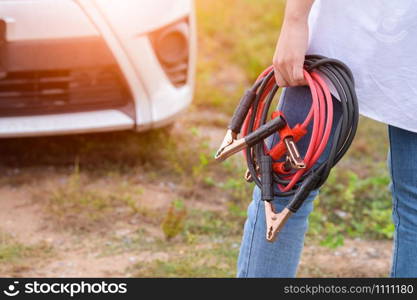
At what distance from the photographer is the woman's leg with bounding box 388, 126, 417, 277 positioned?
202cm

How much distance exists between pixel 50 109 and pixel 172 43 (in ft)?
2.05

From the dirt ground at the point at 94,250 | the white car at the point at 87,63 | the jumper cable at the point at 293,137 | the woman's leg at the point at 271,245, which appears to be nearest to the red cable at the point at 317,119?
the jumper cable at the point at 293,137

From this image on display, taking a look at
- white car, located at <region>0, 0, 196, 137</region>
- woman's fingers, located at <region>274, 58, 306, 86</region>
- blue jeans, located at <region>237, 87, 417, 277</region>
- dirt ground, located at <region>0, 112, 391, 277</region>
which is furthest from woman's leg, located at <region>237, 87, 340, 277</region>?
white car, located at <region>0, 0, 196, 137</region>

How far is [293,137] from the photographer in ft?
6.50

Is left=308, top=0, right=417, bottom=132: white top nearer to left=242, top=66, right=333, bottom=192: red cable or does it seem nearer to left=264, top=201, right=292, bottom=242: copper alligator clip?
left=242, top=66, right=333, bottom=192: red cable

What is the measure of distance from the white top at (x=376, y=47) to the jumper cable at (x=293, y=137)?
46 mm

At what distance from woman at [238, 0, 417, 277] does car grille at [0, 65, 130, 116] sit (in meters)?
1.52

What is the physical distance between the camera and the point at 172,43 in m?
3.62

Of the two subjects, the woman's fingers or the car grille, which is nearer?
the woman's fingers

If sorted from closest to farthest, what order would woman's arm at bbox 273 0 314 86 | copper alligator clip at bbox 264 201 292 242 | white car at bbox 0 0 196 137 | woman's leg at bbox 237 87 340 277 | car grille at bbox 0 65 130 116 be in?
1. woman's arm at bbox 273 0 314 86
2. copper alligator clip at bbox 264 201 292 242
3. woman's leg at bbox 237 87 340 277
4. white car at bbox 0 0 196 137
5. car grille at bbox 0 65 130 116

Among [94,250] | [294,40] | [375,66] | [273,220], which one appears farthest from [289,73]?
[94,250]

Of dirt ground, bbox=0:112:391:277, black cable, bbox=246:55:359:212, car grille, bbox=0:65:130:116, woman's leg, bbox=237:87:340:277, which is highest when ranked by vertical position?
black cable, bbox=246:55:359:212

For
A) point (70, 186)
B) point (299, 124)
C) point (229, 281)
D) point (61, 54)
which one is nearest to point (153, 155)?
point (70, 186)

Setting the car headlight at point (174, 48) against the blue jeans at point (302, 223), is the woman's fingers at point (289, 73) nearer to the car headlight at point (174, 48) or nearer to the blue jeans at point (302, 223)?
the blue jeans at point (302, 223)
